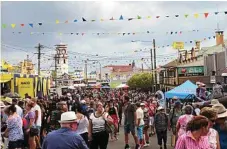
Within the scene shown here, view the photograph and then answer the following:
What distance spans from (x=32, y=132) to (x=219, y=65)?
28.2m

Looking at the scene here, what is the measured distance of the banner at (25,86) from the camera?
26094 mm

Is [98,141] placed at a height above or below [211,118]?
below

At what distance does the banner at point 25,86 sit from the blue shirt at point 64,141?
20933 millimetres

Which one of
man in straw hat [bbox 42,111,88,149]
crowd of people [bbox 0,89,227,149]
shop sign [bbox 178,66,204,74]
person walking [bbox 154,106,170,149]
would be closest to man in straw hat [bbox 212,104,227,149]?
crowd of people [bbox 0,89,227,149]

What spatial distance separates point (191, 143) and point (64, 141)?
1.66 m

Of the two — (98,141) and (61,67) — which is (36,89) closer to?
(98,141)

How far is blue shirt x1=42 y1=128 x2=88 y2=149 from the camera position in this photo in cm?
547

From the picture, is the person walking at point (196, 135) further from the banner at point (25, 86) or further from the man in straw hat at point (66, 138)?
the banner at point (25, 86)

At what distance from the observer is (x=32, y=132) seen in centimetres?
1038

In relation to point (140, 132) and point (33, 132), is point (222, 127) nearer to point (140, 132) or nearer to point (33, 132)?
point (33, 132)

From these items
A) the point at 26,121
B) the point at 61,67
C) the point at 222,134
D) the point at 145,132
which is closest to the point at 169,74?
the point at 145,132

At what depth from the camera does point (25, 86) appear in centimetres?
2645

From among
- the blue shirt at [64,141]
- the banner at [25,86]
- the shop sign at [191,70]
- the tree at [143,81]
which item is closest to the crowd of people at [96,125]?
the blue shirt at [64,141]

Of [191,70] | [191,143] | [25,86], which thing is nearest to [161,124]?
[191,143]
